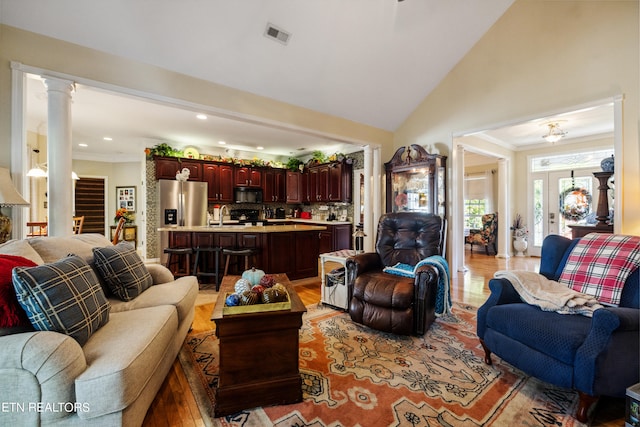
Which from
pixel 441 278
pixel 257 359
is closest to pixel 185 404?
pixel 257 359

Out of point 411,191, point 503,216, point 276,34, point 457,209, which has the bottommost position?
point 503,216

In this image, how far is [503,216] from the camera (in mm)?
6508

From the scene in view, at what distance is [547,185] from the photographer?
6328 mm

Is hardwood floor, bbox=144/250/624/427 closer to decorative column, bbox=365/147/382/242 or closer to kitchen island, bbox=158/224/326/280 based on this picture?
kitchen island, bbox=158/224/326/280

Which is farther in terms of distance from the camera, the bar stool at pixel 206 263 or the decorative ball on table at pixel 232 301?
the bar stool at pixel 206 263

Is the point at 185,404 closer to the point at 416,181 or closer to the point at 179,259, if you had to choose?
the point at 179,259

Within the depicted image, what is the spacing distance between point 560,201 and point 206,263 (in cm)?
748

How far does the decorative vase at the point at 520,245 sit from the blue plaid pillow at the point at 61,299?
7.70 metres

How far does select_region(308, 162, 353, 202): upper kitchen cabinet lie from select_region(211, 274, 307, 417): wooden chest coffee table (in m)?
4.98

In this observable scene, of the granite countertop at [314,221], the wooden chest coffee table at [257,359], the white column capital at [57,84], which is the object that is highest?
the white column capital at [57,84]

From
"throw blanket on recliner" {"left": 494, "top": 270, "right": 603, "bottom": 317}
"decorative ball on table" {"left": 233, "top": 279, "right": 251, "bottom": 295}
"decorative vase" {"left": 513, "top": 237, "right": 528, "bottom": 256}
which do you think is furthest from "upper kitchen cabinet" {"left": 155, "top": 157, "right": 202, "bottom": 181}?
"decorative vase" {"left": 513, "top": 237, "right": 528, "bottom": 256}

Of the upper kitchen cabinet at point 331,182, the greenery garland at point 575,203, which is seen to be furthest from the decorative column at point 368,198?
the greenery garland at point 575,203

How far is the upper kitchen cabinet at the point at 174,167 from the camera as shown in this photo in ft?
19.5

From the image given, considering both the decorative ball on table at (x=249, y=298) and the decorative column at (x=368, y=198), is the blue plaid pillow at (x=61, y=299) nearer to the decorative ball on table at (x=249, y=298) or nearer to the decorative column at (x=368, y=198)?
the decorative ball on table at (x=249, y=298)
